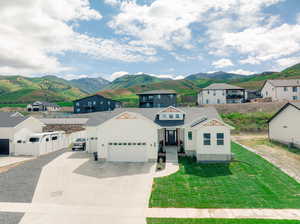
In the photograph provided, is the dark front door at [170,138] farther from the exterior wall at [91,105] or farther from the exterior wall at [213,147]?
the exterior wall at [91,105]

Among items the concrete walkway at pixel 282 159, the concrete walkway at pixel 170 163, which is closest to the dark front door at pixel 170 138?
the concrete walkway at pixel 170 163

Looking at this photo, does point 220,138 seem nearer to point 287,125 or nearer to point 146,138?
point 146,138

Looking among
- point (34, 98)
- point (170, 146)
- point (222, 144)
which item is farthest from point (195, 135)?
point (34, 98)

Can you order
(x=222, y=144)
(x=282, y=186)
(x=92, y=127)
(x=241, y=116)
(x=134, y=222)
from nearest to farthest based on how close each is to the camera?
(x=134, y=222), (x=282, y=186), (x=222, y=144), (x=92, y=127), (x=241, y=116)

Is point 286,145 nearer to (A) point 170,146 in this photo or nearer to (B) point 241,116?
(A) point 170,146

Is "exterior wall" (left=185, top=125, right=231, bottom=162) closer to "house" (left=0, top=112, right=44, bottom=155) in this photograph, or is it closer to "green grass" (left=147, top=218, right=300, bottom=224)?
"green grass" (left=147, top=218, right=300, bottom=224)

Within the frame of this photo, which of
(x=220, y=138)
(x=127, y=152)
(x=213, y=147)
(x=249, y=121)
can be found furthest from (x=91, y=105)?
(x=220, y=138)

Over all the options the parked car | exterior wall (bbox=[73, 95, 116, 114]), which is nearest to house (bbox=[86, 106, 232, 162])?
the parked car
